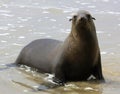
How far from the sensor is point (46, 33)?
9625 mm

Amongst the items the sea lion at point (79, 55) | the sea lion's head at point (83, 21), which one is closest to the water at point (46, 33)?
the sea lion at point (79, 55)

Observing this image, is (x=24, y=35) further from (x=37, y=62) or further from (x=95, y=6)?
A: (x=95, y=6)

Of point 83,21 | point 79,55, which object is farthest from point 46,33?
point 83,21

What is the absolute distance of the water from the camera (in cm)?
614

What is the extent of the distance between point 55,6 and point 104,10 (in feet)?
5.46

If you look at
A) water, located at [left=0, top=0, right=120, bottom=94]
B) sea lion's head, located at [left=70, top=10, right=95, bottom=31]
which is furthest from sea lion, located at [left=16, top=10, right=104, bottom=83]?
water, located at [left=0, top=0, right=120, bottom=94]

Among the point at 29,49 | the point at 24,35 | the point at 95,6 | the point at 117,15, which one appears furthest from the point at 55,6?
the point at 29,49

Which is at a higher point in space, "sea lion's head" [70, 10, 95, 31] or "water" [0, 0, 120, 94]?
"sea lion's head" [70, 10, 95, 31]

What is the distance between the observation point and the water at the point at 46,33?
614cm

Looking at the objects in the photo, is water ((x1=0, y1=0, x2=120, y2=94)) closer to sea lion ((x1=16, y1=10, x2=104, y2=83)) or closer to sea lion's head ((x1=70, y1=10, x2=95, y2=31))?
sea lion ((x1=16, y1=10, x2=104, y2=83))

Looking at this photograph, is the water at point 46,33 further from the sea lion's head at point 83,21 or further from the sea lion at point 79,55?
the sea lion's head at point 83,21

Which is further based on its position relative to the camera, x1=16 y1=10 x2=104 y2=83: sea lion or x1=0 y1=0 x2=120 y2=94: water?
x1=16 y1=10 x2=104 y2=83: sea lion

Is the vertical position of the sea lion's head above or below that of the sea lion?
above

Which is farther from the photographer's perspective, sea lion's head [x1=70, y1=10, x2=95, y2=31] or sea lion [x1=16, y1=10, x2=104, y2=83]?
sea lion [x1=16, y1=10, x2=104, y2=83]
